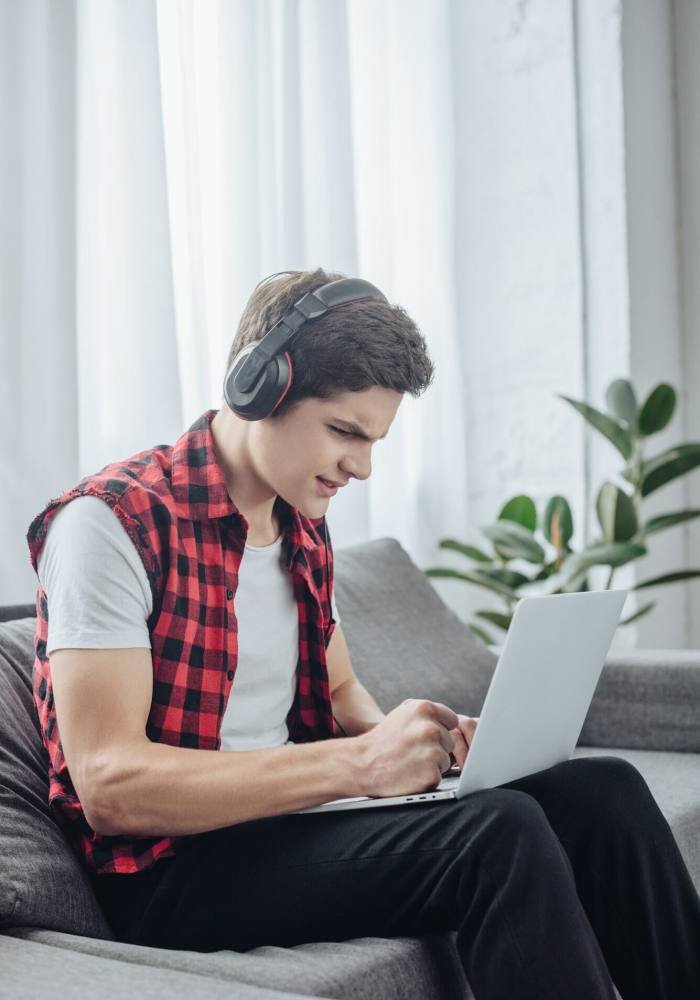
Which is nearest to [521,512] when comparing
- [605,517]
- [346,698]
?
[605,517]

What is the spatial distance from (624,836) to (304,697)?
0.40 m

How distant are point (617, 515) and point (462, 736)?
1.46 metres

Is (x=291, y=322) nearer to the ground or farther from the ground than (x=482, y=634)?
farther from the ground

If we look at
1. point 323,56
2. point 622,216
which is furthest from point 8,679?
point 622,216

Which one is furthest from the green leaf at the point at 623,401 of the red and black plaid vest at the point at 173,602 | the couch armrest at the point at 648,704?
the red and black plaid vest at the point at 173,602

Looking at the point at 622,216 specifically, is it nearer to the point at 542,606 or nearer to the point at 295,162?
the point at 295,162

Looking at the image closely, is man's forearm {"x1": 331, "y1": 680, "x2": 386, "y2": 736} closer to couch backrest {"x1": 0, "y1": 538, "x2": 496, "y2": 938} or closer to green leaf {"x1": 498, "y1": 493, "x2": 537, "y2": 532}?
couch backrest {"x1": 0, "y1": 538, "x2": 496, "y2": 938}

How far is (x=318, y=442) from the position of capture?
3.84 ft

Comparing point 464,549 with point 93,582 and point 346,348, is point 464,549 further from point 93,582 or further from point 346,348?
point 93,582

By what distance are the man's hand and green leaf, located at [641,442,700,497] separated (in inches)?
62.6

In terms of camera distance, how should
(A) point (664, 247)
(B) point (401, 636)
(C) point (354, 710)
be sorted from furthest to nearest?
(A) point (664, 247) → (B) point (401, 636) → (C) point (354, 710)

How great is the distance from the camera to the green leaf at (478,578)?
2.61 metres

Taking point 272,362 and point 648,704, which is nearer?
point 272,362

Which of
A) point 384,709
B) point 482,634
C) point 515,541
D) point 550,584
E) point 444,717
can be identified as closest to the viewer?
point 444,717
